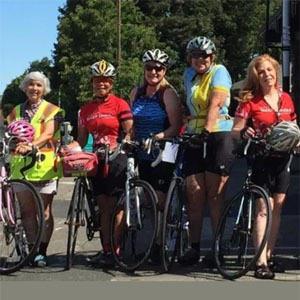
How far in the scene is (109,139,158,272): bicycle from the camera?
5.60 meters

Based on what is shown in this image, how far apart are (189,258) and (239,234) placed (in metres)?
0.57

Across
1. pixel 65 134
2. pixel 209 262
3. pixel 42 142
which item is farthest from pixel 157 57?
pixel 209 262

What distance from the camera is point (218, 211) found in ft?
19.0

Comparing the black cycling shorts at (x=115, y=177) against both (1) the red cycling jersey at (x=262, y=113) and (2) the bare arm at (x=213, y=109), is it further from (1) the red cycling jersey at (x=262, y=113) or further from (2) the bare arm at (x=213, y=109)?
(1) the red cycling jersey at (x=262, y=113)

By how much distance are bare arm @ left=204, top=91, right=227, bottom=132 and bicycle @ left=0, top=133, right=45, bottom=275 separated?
1.57m

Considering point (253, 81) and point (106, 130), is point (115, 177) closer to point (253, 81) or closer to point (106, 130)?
point (106, 130)

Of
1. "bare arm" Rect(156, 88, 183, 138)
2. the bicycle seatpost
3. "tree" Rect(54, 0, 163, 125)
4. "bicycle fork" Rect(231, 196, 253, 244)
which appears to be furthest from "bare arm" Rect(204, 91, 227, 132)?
"tree" Rect(54, 0, 163, 125)

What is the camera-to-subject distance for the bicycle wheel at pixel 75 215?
18.8ft

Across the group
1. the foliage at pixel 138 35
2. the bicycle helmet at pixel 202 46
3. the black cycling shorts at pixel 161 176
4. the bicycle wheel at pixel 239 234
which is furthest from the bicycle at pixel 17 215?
the foliage at pixel 138 35

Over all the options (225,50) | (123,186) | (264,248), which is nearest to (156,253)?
(123,186)

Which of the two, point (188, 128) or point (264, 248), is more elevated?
point (188, 128)

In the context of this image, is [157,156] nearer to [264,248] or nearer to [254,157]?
[254,157]

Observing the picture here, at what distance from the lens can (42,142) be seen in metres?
5.84

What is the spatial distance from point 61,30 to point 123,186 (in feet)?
112
